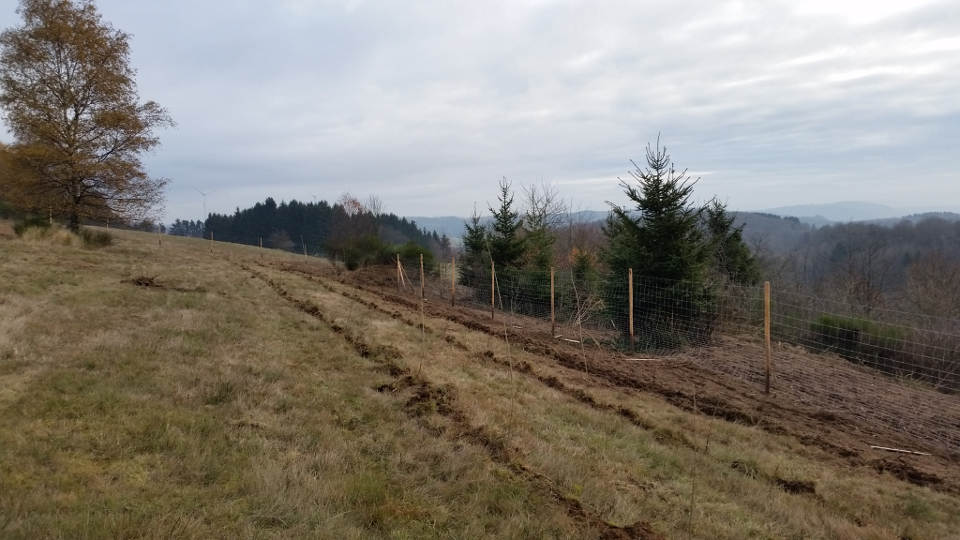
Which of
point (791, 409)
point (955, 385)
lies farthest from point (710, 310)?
point (955, 385)

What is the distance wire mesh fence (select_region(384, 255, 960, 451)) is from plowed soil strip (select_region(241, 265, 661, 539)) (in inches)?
126

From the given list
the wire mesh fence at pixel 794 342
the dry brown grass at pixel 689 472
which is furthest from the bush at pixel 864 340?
the dry brown grass at pixel 689 472

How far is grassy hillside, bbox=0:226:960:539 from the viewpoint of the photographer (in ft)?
9.77

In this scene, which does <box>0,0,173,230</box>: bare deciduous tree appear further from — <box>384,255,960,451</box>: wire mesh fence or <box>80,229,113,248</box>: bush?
<box>384,255,960,451</box>: wire mesh fence

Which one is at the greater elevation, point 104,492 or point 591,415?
point 104,492

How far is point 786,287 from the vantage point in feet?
80.2

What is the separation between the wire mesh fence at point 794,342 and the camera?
7.39 m

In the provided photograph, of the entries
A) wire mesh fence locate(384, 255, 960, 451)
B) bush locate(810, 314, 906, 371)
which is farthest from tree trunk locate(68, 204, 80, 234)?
bush locate(810, 314, 906, 371)

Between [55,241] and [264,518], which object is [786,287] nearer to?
[264,518]

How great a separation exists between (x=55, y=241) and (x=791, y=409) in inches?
865

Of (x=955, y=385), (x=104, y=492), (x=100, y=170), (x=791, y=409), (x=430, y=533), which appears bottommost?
(x=955, y=385)

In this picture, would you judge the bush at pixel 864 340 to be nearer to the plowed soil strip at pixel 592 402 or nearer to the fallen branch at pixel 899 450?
the fallen branch at pixel 899 450

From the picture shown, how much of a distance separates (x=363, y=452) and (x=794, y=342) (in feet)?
34.2

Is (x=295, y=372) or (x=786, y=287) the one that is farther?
(x=786, y=287)
